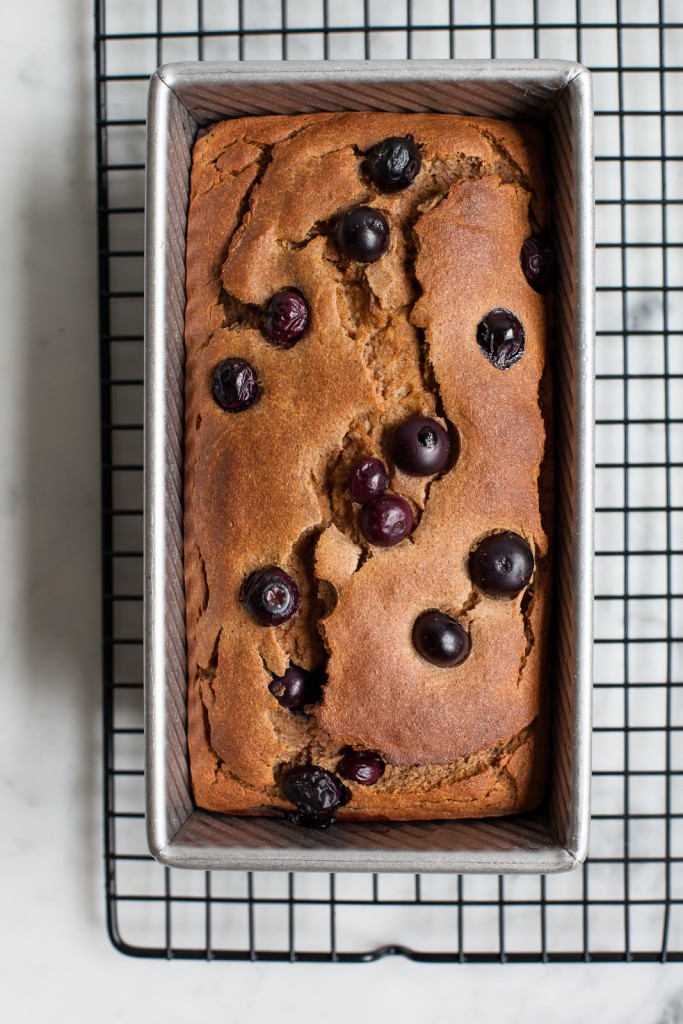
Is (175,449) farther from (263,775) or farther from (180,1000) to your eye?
(180,1000)

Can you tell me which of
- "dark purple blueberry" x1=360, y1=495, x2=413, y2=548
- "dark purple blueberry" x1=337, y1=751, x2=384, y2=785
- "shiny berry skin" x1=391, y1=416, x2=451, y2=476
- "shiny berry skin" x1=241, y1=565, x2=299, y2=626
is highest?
"shiny berry skin" x1=391, y1=416, x2=451, y2=476

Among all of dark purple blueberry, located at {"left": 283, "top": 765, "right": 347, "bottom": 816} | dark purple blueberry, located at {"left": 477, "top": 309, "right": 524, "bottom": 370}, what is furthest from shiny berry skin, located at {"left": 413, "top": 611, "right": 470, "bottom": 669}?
dark purple blueberry, located at {"left": 477, "top": 309, "right": 524, "bottom": 370}

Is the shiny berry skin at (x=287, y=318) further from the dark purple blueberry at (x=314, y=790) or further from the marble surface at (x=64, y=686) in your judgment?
the dark purple blueberry at (x=314, y=790)

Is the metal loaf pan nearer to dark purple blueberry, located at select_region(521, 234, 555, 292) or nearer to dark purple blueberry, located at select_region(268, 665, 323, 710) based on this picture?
dark purple blueberry, located at select_region(521, 234, 555, 292)

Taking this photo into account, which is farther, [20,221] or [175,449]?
[20,221]

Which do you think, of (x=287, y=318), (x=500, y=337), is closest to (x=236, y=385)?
(x=287, y=318)

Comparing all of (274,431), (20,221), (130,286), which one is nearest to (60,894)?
(274,431)

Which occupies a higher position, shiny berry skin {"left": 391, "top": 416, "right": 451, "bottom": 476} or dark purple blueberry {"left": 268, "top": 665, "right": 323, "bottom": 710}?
shiny berry skin {"left": 391, "top": 416, "right": 451, "bottom": 476}
